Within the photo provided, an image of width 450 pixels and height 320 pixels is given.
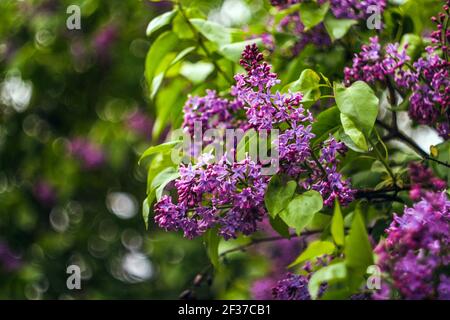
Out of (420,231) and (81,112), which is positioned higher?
(420,231)

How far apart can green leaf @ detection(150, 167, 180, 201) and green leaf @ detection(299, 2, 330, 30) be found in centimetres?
45

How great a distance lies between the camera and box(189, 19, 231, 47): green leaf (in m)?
1.64

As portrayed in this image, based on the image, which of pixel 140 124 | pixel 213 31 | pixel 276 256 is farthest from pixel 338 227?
Answer: pixel 140 124

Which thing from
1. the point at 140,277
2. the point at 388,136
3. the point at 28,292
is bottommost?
the point at 140,277

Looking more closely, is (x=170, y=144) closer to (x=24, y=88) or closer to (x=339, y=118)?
(x=339, y=118)

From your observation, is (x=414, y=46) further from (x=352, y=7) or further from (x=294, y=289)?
(x=294, y=289)

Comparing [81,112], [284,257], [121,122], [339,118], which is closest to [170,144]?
[339,118]

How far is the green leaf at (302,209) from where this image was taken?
1.13 meters

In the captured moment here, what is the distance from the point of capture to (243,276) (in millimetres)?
3213

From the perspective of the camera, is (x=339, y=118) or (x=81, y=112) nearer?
(x=339, y=118)

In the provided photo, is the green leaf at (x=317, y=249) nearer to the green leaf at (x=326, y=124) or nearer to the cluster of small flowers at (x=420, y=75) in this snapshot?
the green leaf at (x=326, y=124)

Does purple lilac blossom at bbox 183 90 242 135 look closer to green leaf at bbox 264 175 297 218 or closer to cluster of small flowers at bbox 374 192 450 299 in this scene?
green leaf at bbox 264 175 297 218

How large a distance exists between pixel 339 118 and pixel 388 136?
1.55 feet

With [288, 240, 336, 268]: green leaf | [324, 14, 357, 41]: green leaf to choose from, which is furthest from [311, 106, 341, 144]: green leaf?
[324, 14, 357, 41]: green leaf
